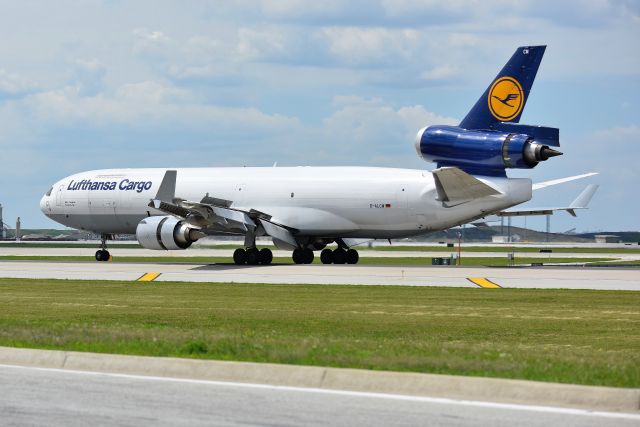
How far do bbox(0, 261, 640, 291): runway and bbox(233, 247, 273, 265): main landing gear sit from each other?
284 centimetres

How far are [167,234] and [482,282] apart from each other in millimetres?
16981

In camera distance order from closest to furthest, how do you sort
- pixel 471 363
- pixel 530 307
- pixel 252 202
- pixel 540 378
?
pixel 540 378 < pixel 471 363 < pixel 530 307 < pixel 252 202

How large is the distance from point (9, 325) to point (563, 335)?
30.6 feet

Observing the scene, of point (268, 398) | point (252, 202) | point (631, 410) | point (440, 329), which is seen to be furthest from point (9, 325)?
point (252, 202)

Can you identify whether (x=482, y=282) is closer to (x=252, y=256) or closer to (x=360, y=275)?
(x=360, y=275)

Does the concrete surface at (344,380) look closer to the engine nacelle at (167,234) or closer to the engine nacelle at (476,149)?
the engine nacelle at (476,149)

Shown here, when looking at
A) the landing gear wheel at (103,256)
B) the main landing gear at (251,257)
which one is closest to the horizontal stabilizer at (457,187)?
the main landing gear at (251,257)

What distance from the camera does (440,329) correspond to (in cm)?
1880

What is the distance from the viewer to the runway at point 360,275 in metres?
33.5

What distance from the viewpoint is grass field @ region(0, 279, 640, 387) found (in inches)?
516

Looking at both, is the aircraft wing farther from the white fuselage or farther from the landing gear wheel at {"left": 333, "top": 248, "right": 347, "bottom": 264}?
the landing gear wheel at {"left": 333, "top": 248, "right": 347, "bottom": 264}

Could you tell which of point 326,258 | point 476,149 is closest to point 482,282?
point 476,149

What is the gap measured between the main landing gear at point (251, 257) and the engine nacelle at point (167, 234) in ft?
6.46

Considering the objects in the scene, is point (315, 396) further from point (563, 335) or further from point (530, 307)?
point (530, 307)
